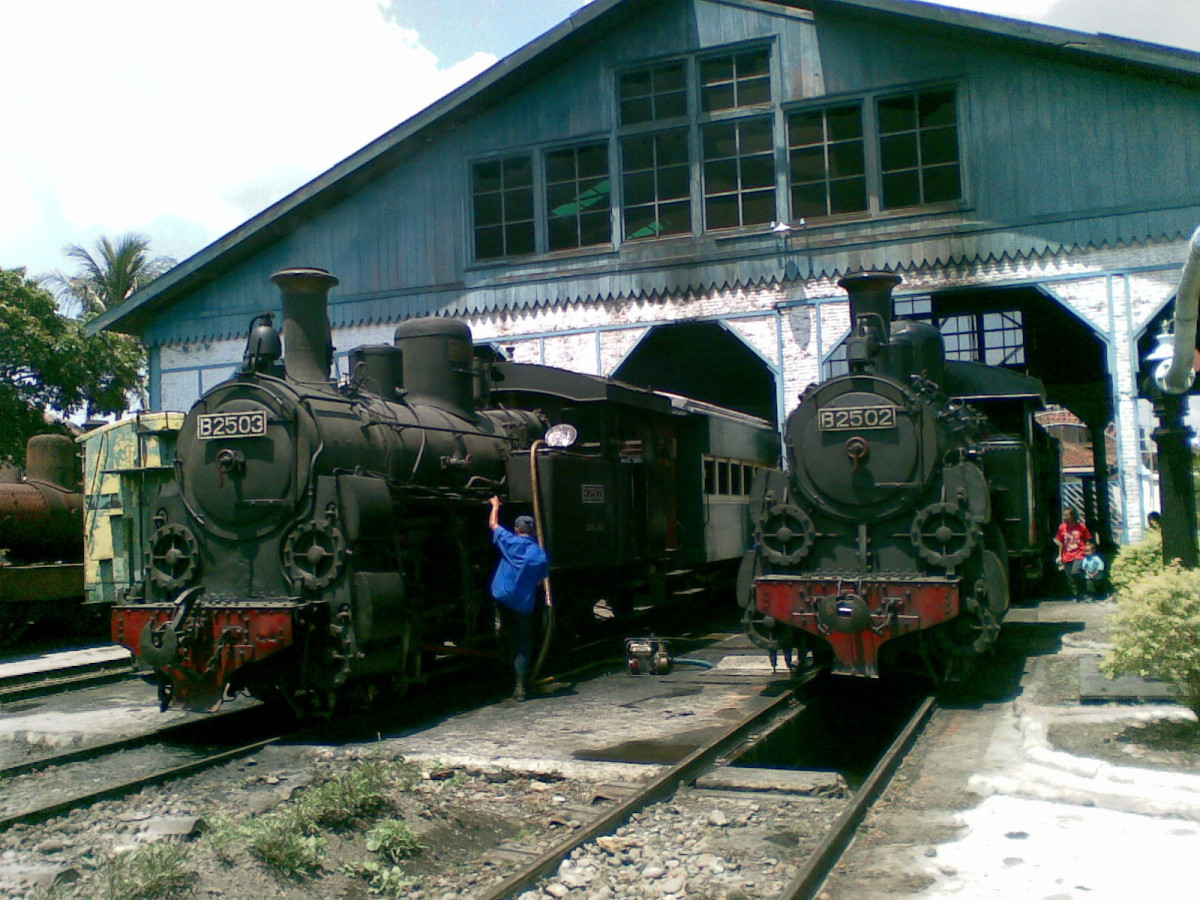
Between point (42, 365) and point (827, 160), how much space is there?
12.9 meters

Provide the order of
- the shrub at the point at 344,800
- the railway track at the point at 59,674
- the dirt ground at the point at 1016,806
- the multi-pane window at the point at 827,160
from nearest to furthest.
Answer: the dirt ground at the point at 1016,806 → the shrub at the point at 344,800 → the railway track at the point at 59,674 → the multi-pane window at the point at 827,160

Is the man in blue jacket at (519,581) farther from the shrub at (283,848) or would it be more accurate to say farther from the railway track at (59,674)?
the railway track at (59,674)

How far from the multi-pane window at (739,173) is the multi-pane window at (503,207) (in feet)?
9.10

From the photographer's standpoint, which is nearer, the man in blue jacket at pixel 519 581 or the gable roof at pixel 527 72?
the man in blue jacket at pixel 519 581

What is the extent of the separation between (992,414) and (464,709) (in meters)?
5.73

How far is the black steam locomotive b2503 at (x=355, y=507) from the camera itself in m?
7.00

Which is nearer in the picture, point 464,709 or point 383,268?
point 464,709

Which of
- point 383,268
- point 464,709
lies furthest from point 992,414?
point 383,268

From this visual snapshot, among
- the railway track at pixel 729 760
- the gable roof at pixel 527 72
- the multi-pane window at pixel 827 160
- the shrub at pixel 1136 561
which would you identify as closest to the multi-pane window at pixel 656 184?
the multi-pane window at pixel 827 160

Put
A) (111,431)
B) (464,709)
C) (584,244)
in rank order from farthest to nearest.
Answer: (584,244)
(111,431)
(464,709)

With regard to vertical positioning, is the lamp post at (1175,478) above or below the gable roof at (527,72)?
below

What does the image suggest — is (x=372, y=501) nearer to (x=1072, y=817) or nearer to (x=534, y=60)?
(x=1072, y=817)

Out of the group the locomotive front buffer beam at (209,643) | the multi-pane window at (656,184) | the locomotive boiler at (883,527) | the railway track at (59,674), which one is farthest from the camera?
the multi-pane window at (656,184)

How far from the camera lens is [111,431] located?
12023 millimetres
